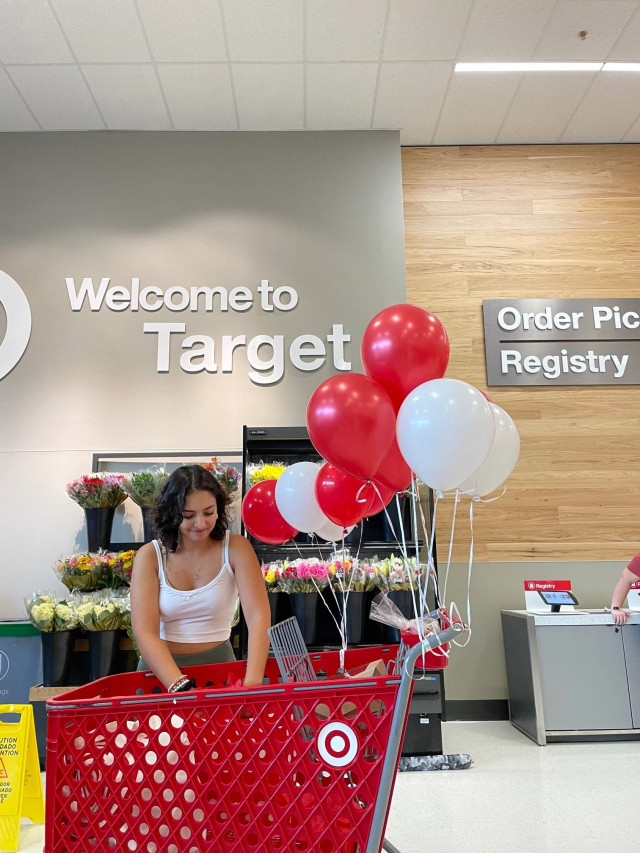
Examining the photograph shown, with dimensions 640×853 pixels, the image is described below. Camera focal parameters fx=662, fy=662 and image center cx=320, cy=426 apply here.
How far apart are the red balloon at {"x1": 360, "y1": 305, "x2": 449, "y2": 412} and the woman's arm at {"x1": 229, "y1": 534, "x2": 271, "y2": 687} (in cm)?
73

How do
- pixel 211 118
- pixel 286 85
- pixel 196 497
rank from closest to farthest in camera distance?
pixel 196 497 < pixel 286 85 < pixel 211 118

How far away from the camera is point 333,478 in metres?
2.30

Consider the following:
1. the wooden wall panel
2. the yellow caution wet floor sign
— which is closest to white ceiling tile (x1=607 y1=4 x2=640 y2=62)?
the wooden wall panel

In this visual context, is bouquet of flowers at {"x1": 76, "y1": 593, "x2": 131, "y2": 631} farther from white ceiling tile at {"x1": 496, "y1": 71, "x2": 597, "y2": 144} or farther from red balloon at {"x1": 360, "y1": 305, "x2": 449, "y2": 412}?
white ceiling tile at {"x1": 496, "y1": 71, "x2": 597, "y2": 144}

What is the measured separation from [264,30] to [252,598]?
3.90m

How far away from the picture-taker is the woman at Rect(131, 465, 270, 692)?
2.11 metres

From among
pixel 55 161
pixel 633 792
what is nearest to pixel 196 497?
pixel 633 792

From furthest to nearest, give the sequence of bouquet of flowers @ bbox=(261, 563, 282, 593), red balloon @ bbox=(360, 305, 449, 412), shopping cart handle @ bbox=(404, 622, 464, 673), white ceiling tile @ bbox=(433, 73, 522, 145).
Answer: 1. white ceiling tile @ bbox=(433, 73, 522, 145)
2. bouquet of flowers @ bbox=(261, 563, 282, 593)
3. red balloon @ bbox=(360, 305, 449, 412)
4. shopping cart handle @ bbox=(404, 622, 464, 673)

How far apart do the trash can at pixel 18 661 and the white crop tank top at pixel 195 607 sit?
227 centimetres

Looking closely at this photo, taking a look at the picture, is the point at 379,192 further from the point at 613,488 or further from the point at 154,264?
the point at 613,488

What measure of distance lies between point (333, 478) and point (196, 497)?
481 mm

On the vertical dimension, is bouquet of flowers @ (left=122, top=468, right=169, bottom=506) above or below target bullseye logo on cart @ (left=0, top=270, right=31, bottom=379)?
below

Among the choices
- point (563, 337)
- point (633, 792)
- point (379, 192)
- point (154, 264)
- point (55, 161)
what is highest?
point (55, 161)

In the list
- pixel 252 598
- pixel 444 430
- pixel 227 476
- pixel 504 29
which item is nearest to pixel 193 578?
pixel 252 598
